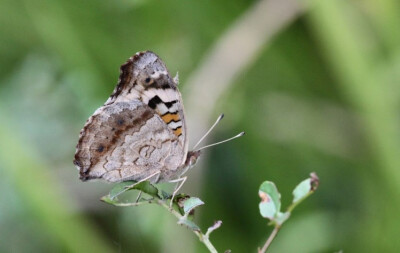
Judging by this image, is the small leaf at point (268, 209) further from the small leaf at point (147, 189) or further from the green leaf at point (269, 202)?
the small leaf at point (147, 189)

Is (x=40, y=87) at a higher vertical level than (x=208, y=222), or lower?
higher

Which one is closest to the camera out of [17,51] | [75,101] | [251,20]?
[75,101]

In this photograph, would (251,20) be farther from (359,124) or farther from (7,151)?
(7,151)

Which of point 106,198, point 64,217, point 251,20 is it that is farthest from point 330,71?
point 106,198

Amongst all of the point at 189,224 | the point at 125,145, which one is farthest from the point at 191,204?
the point at 125,145

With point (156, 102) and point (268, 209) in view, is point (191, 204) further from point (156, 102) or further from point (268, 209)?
point (156, 102)

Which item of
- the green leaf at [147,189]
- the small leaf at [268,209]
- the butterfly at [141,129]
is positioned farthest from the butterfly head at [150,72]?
the small leaf at [268,209]
